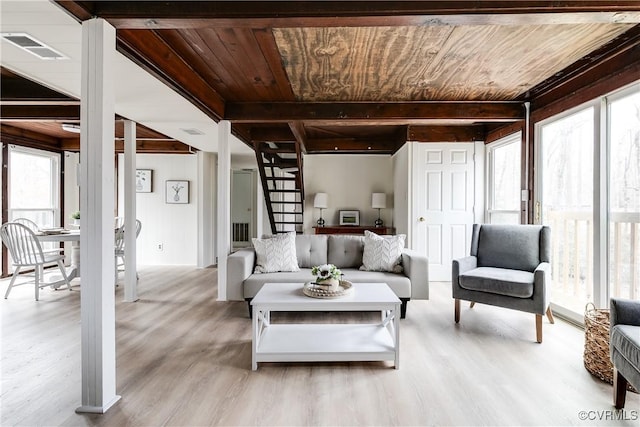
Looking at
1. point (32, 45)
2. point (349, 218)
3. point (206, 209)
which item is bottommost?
point (349, 218)

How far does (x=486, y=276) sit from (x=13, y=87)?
493 centimetres

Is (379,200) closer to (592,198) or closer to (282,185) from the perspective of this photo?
(282,185)

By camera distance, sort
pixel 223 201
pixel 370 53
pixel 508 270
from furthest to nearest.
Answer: pixel 223 201
pixel 508 270
pixel 370 53

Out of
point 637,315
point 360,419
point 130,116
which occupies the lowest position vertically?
point 360,419

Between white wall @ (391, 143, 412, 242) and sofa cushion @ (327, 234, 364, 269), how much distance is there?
1.39 m

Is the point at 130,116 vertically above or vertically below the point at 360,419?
above

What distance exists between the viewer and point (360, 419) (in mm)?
1744

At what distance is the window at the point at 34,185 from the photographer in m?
5.33

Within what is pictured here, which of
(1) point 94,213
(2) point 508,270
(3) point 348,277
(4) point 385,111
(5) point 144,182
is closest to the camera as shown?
(1) point 94,213

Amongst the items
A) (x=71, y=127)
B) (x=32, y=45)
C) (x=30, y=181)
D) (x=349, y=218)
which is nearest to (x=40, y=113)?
(x=71, y=127)

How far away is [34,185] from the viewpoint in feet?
18.7

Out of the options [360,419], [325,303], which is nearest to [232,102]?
[325,303]

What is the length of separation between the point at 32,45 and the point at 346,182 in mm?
5006

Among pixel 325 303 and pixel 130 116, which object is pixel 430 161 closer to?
pixel 325 303
